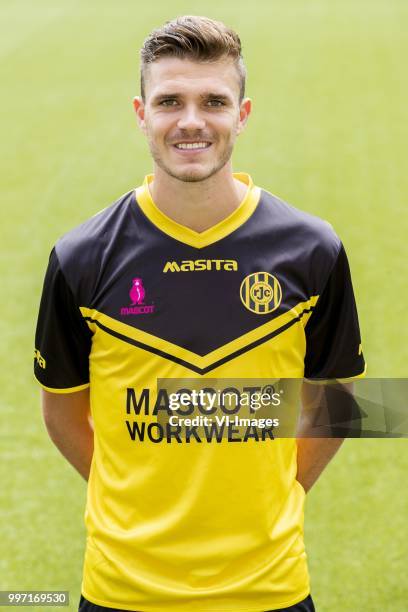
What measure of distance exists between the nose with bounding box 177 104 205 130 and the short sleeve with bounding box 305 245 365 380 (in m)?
0.51

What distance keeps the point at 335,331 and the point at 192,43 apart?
83cm

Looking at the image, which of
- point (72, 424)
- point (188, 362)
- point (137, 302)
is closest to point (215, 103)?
point (137, 302)

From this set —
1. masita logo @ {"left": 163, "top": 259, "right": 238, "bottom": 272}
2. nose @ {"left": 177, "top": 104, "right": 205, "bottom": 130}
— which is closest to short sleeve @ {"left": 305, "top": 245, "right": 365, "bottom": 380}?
masita logo @ {"left": 163, "top": 259, "right": 238, "bottom": 272}

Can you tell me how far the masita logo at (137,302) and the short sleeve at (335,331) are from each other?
0.43 meters

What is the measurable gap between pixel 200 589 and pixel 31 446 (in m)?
3.63

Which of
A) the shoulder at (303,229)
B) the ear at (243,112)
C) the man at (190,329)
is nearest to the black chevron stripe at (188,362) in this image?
the man at (190,329)

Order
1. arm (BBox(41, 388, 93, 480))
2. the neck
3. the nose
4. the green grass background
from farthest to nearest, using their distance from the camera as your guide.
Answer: the green grass background → arm (BBox(41, 388, 93, 480)) → the neck → the nose

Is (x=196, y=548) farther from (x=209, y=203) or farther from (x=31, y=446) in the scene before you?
(x=31, y=446)

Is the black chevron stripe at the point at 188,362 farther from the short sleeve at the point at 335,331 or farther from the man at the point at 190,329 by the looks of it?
the short sleeve at the point at 335,331

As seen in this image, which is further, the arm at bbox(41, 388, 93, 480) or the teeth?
the arm at bbox(41, 388, 93, 480)

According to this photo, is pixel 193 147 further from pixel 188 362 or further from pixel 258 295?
pixel 188 362

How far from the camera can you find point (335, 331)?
9.16 ft

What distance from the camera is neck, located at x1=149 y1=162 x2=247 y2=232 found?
2.66 meters

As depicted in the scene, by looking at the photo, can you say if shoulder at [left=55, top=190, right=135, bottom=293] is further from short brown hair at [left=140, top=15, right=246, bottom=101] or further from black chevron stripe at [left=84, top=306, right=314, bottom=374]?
short brown hair at [left=140, top=15, right=246, bottom=101]
